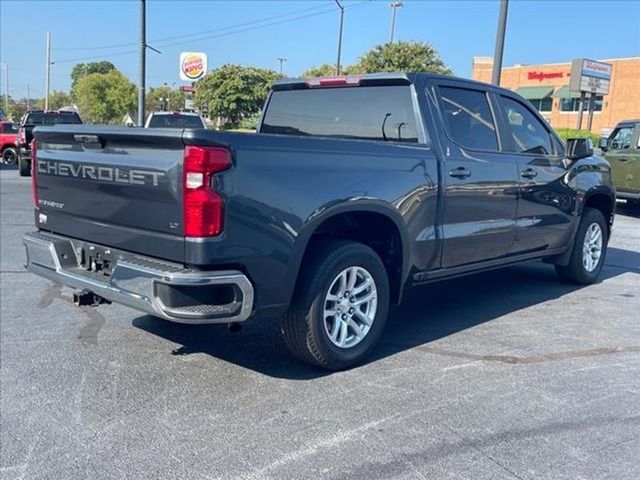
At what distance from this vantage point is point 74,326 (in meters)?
5.19

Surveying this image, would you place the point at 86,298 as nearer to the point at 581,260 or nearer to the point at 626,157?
the point at 581,260

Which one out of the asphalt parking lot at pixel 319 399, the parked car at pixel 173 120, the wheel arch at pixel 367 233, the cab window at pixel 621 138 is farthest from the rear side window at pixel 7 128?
the wheel arch at pixel 367 233

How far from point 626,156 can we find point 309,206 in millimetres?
12388

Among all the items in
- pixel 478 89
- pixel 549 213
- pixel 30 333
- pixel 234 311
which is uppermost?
pixel 478 89

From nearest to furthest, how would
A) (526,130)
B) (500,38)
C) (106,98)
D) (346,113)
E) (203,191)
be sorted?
(203,191) → (346,113) → (526,130) → (500,38) → (106,98)

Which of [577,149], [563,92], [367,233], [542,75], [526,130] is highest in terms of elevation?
[542,75]

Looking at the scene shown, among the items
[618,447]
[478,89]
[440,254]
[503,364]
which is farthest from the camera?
[478,89]

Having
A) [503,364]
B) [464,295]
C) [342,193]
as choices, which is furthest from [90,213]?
[464,295]

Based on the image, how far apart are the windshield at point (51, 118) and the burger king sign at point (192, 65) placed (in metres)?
18.6

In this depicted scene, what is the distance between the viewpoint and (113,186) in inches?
153

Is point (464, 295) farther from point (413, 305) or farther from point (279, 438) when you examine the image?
point (279, 438)

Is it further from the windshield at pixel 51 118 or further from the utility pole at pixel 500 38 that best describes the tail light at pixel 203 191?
the windshield at pixel 51 118

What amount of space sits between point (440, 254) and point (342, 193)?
1237 millimetres

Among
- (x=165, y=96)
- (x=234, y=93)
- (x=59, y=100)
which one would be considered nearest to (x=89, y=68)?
(x=59, y=100)
